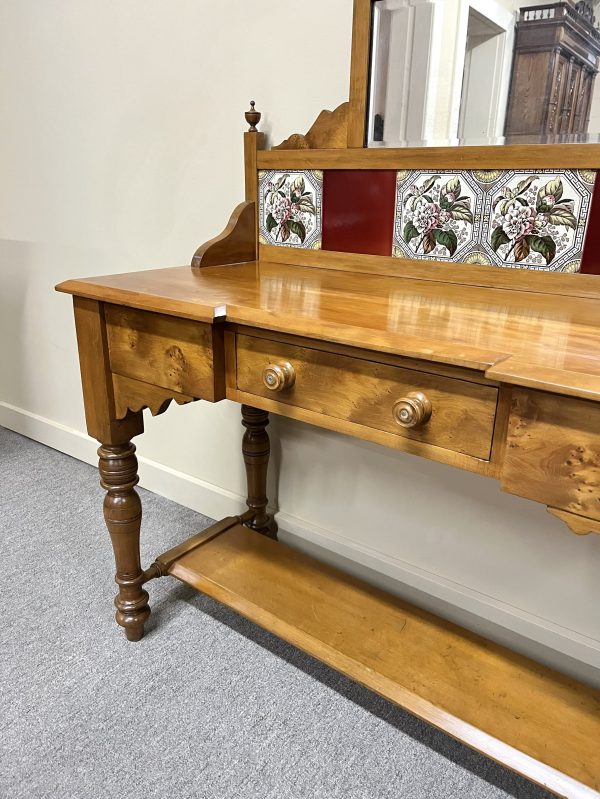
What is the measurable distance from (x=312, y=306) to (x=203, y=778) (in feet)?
3.00

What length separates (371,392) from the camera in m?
0.90

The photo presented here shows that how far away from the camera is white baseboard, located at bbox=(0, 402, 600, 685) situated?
4.57 feet

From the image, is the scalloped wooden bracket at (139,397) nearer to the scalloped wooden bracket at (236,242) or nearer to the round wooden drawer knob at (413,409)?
the scalloped wooden bracket at (236,242)

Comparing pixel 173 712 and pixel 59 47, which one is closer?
pixel 173 712

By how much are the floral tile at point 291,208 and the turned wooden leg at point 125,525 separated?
1.99 ft

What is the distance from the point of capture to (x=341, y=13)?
134 centimetres

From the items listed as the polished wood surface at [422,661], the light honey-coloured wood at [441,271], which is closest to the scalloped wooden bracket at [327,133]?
the light honey-coloured wood at [441,271]

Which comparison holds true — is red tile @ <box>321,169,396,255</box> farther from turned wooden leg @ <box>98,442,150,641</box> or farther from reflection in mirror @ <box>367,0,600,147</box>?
turned wooden leg @ <box>98,442,150,641</box>

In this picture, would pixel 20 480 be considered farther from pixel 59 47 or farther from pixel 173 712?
pixel 59 47

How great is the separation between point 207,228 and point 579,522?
4.34ft

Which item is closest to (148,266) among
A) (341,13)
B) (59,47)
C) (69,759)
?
(59,47)

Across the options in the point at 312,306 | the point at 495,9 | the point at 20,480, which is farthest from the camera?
the point at 20,480

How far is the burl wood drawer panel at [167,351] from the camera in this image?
107 cm

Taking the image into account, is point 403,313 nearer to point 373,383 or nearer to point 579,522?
point 373,383
